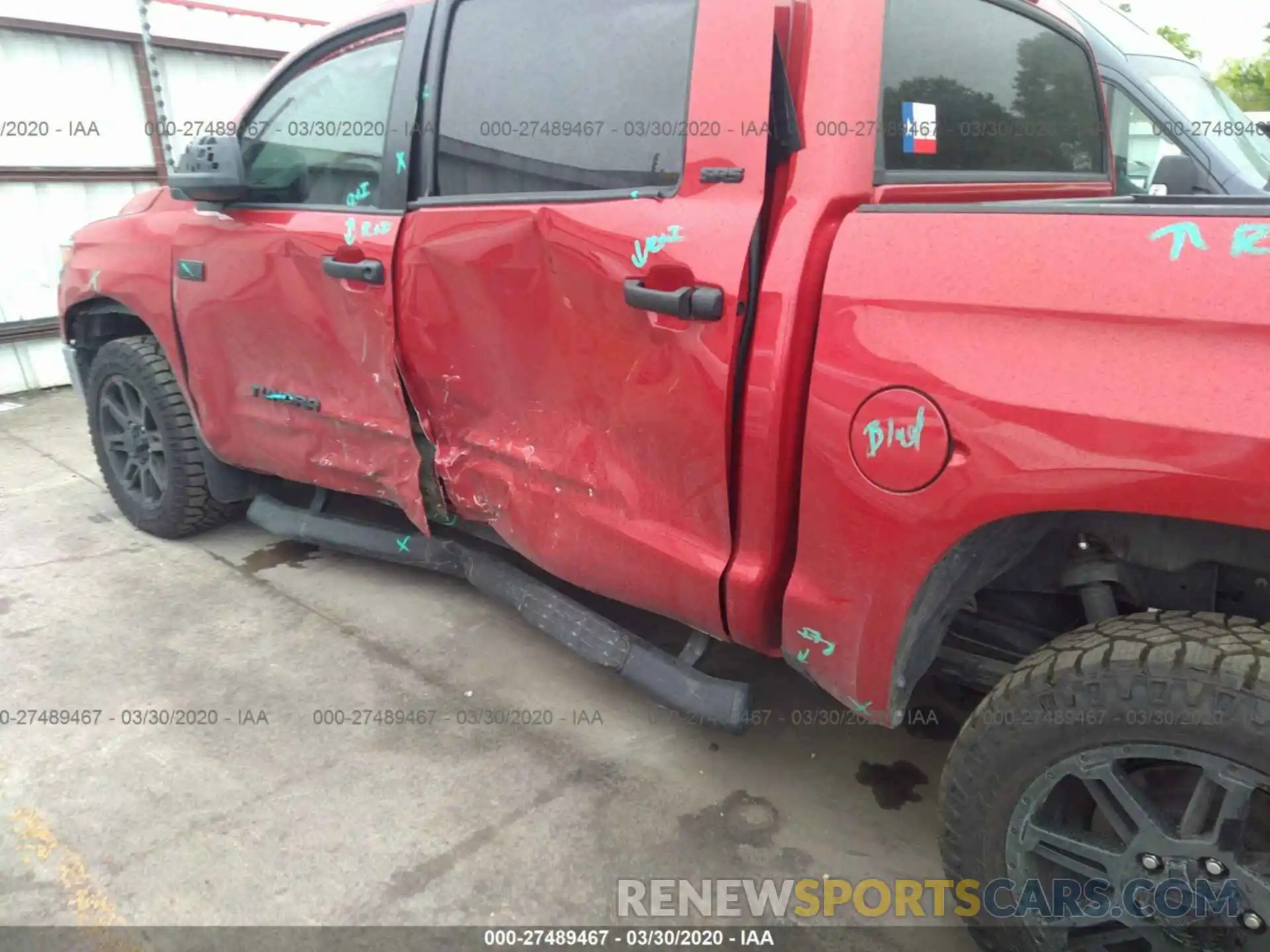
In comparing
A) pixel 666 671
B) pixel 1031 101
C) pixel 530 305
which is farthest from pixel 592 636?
pixel 1031 101

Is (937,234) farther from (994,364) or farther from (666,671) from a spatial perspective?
(666,671)

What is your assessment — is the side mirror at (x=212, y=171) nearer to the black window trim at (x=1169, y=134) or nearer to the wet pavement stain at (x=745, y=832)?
the wet pavement stain at (x=745, y=832)

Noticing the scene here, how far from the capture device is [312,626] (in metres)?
3.22

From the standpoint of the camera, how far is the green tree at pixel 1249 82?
23.2 m

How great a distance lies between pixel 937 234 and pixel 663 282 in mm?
590

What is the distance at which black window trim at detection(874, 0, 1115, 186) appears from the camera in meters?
1.89

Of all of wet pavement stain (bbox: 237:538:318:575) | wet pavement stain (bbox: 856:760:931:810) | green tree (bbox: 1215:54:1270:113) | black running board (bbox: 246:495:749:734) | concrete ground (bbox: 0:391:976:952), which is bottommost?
wet pavement stain (bbox: 856:760:931:810)

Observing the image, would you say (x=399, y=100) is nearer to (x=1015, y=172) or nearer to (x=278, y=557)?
(x=1015, y=172)

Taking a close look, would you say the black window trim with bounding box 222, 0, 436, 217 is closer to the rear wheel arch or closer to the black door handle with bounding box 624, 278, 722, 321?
the black door handle with bounding box 624, 278, 722, 321

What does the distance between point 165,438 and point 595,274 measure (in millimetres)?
2337

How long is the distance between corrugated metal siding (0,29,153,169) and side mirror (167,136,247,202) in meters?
4.57

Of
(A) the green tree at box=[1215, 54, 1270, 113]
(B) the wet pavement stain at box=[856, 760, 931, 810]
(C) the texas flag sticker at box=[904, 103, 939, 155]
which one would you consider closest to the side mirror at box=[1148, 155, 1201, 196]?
(C) the texas flag sticker at box=[904, 103, 939, 155]

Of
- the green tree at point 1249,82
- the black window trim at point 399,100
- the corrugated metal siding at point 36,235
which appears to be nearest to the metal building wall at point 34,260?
the corrugated metal siding at point 36,235

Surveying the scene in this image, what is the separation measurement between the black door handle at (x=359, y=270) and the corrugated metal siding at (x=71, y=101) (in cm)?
530
